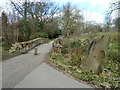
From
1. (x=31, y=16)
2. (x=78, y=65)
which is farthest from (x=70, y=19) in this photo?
(x=78, y=65)

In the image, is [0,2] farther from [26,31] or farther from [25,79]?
[25,79]

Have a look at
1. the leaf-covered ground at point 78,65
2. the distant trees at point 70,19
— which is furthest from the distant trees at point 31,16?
the leaf-covered ground at point 78,65

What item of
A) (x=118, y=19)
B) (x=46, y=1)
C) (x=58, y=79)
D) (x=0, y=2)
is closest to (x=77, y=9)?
(x=46, y=1)

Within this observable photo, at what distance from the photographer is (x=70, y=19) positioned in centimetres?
1549

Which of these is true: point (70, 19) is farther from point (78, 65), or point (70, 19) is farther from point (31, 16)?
point (78, 65)

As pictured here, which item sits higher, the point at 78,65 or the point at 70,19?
the point at 70,19

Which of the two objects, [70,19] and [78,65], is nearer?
[78,65]

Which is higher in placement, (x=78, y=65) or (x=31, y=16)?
(x=31, y=16)

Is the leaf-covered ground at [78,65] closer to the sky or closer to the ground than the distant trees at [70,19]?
closer to the ground

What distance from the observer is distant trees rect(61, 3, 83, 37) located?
599 inches

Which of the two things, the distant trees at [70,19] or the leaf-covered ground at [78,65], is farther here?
the distant trees at [70,19]

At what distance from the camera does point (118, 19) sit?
26.3ft

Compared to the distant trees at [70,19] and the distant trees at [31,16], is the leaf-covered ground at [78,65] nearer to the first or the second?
the distant trees at [31,16]

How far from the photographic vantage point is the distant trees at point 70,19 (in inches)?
599
